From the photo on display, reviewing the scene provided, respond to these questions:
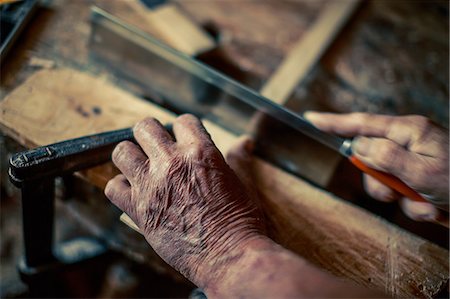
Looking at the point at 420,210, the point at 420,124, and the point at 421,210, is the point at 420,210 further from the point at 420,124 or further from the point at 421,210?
Result: the point at 420,124

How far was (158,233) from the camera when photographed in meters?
1.13

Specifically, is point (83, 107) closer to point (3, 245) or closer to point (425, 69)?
point (3, 245)

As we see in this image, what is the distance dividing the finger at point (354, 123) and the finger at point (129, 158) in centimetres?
52

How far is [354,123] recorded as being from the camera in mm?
1423

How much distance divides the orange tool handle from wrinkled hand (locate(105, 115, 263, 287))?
0.36m

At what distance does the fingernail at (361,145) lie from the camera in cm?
134

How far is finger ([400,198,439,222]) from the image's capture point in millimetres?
1397

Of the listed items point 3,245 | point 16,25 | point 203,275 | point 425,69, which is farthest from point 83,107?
point 425,69

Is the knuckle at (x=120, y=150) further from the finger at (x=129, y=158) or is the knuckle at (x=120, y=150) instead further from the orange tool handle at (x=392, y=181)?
the orange tool handle at (x=392, y=181)

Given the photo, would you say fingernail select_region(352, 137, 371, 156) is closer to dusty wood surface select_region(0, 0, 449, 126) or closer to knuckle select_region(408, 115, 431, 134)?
knuckle select_region(408, 115, 431, 134)

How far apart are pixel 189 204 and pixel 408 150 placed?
0.59m

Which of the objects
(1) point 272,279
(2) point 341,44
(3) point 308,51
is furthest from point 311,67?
(1) point 272,279

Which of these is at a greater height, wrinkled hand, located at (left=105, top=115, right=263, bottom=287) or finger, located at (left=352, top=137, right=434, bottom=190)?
finger, located at (left=352, top=137, right=434, bottom=190)

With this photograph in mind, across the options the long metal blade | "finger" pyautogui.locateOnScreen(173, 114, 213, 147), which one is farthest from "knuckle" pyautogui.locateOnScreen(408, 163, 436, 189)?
"finger" pyautogui.locateOnScreen(173, 114, 213, 147)
